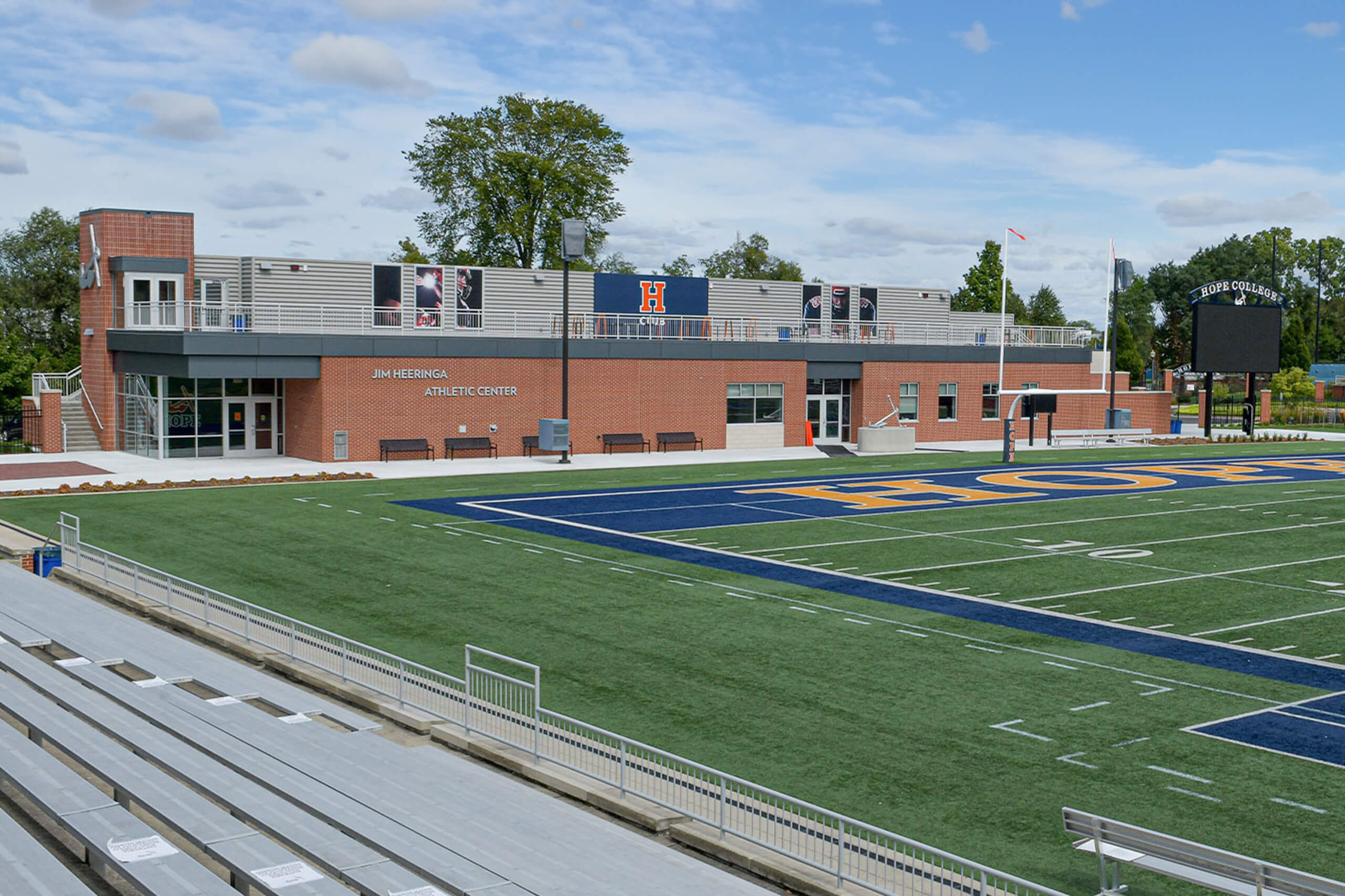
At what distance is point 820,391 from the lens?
57375 mm

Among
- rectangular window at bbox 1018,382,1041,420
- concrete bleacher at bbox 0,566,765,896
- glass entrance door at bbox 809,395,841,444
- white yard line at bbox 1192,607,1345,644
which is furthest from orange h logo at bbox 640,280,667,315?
concrete bleacher at bbox 0,566,765,896

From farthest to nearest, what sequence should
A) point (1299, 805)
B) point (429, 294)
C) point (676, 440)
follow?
1. point (676, 440)
2. point (429, 294)
3. point (1299, 805)

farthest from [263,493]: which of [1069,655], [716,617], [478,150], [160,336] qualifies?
[478,150]

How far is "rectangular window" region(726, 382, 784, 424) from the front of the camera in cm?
5409

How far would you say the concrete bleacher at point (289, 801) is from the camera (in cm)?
935

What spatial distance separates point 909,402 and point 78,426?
114 ft

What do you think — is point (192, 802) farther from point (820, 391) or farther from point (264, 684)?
point (820, 391)

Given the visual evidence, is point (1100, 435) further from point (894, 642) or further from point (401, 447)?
point (894, 642)

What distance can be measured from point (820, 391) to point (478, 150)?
95.6 feet

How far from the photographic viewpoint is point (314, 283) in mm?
49688

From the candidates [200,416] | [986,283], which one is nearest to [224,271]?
[200,416]

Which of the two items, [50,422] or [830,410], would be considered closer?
[50,422]

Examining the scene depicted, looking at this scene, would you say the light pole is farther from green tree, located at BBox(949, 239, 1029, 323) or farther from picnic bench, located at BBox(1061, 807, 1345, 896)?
green tree, located at BBox(949, 239, 1029, 323)

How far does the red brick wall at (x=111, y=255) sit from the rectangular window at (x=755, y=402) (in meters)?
21.5
